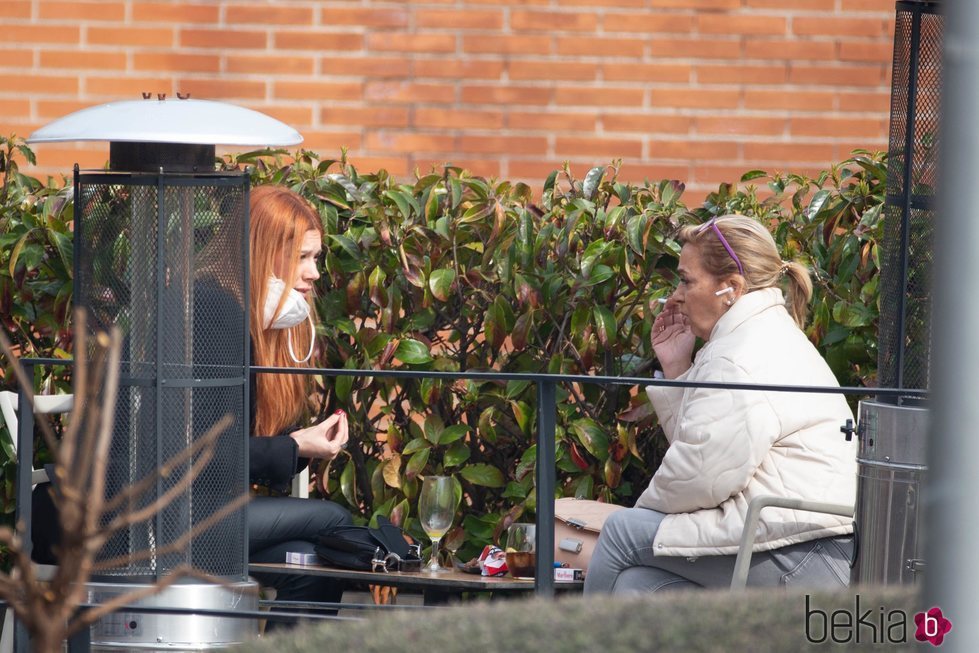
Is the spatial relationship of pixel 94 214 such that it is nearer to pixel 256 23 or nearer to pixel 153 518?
pixel 153 518

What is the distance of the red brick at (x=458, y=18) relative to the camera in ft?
19.0

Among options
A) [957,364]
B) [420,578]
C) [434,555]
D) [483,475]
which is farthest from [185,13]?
Answer: [957,364]

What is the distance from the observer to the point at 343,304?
496cm

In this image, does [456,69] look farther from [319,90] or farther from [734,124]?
[734,124]

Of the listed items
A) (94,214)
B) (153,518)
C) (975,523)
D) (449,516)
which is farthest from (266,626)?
(975,523)

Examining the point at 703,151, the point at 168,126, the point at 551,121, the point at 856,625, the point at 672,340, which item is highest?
the point at 551,121

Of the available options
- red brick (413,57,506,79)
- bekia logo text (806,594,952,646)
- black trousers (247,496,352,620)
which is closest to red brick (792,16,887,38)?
red brick (413,57,506,79)

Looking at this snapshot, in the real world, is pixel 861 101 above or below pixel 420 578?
above

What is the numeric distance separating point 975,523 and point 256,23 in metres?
4.84

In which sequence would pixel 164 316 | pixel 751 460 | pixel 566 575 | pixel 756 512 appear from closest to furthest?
pixel 164 316 → pixel 756 512 → pixel 751 460 → pixel 566 575

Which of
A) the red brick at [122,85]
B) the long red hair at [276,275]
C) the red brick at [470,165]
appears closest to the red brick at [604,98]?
the red brick at [470,165]

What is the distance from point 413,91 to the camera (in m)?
5.81

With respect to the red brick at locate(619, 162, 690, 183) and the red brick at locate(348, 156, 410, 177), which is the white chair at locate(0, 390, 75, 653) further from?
the red brick at locate(619, 162, 690, 183)

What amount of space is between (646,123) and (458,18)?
2.74ft
